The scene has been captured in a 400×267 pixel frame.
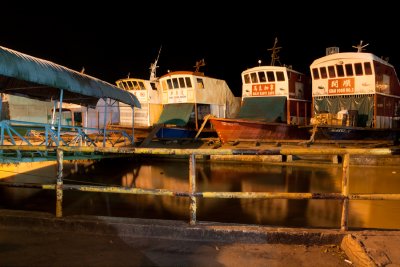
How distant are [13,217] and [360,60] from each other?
18.2 m

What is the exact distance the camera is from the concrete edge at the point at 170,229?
12.1 feet

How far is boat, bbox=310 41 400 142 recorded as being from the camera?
17125 millimetres

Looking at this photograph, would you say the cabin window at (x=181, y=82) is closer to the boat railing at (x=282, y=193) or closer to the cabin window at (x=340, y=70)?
the cabin window at (x=340, y=70)

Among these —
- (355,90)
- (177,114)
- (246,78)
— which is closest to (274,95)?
(246,78)

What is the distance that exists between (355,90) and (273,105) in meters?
4.54

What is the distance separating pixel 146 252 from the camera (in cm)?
345

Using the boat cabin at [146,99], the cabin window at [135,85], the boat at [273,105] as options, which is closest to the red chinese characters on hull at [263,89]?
the boat at [273,105]

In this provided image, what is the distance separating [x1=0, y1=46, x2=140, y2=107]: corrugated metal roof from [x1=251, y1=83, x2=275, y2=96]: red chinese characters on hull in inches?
369

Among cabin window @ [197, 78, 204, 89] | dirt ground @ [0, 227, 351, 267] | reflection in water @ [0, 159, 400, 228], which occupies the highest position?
cabin window @ [197, 78, 204, 89]

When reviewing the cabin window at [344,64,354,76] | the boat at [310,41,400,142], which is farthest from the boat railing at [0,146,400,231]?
the cabin window at [344,64,354,76]

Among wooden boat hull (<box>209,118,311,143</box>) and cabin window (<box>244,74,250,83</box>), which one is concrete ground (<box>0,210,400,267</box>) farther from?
cabin window (<box>244,74,250,83</box>)

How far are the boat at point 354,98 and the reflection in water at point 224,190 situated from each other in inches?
121

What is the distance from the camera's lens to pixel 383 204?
8.55 m

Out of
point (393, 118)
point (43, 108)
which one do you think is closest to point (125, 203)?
point (393, 118)
